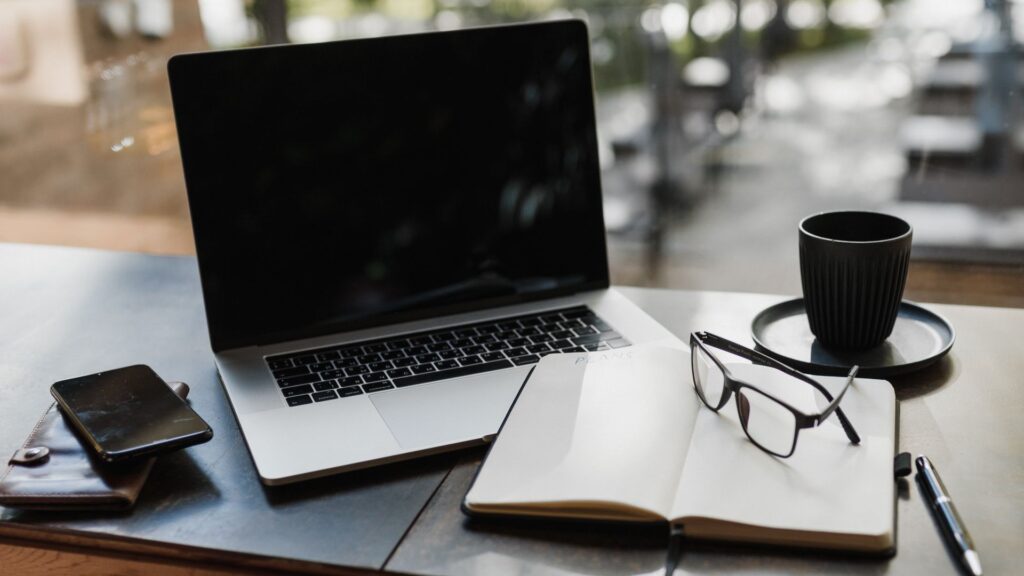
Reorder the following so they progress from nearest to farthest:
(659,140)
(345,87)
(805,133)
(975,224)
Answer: (345,87), (975,224), (659,140), (805,133)

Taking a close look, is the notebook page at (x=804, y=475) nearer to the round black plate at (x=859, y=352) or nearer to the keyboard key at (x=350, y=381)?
the round black plate at (x=859, y=352)

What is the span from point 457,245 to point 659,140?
6.37ft

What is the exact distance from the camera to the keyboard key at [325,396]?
2.65 feet

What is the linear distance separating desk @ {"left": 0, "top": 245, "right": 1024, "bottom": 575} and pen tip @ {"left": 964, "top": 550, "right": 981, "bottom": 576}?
1 cm

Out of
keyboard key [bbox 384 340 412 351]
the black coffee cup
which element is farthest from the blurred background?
keyboard key [bbox 384 340 412 351]

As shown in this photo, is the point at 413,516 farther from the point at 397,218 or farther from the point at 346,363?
the point at 397,218

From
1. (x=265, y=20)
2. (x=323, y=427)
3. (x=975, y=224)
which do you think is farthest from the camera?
(x=265, y=20)

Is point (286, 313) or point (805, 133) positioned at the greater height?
point (286, 313)

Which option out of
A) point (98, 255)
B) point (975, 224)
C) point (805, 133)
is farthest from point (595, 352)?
point (805, 133)

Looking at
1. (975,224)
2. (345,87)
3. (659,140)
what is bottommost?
(975,224)

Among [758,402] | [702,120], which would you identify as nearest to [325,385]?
[758,402]

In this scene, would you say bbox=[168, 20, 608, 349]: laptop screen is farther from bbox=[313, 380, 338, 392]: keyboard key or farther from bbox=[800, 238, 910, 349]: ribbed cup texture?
bbox=[800, 238, 910, 349]: ribbed cup texture

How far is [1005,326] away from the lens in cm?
94

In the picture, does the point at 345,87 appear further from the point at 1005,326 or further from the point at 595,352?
the point at 1005,326
